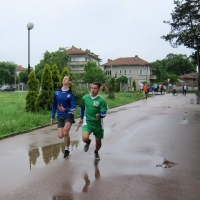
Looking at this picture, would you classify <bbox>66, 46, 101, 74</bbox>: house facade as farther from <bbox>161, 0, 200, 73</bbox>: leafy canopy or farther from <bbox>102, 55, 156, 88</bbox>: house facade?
<bbox>161, 0, 200, 73</bbox>: leafy canopy

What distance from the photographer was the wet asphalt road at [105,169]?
15.7ft

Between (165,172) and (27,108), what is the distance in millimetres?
10679

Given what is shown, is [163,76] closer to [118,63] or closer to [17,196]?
[118,63]

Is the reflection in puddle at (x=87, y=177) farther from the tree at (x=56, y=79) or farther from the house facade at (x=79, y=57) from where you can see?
the house facade at (x=79, y=57)

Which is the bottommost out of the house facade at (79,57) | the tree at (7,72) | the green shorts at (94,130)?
the green shorts at (94,130)

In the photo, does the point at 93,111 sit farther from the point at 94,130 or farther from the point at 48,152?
the point at 48,152

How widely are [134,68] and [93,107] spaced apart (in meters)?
81.0

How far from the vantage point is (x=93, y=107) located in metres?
6.50

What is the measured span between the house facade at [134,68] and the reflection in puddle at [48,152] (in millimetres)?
76059

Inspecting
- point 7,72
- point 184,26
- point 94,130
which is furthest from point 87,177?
point 7,72

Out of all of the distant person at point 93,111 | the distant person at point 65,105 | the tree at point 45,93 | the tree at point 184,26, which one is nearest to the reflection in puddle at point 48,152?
the distant person at point 65,105

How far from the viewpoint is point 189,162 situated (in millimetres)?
6824

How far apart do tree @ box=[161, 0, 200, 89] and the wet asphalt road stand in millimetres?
37386

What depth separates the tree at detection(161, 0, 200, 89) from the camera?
43684 mm
